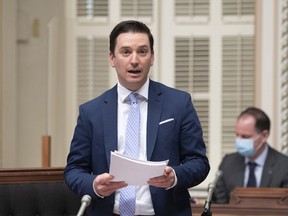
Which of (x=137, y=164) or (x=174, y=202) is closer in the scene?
(x=137, y=164)

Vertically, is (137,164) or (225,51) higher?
(225,51)

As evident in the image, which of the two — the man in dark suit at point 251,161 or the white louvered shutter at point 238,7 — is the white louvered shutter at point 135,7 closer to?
the white louvered shutter at point 238,7

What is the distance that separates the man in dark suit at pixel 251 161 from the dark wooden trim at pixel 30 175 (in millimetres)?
Answer: 1966

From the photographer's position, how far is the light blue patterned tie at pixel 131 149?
3.32m

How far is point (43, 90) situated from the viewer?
7.54 metres

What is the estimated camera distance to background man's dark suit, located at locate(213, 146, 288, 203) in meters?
6.36

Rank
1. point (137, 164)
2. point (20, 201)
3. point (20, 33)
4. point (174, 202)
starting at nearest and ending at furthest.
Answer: point (137, 164) → point (174, 202) → point (20, 201) → point (20, 33)

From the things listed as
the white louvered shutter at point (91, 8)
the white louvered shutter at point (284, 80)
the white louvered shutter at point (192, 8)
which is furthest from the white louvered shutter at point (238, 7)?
the white louvered shutter at point (91, 8)

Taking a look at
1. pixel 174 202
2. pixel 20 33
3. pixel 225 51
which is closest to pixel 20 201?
pixel 174 202

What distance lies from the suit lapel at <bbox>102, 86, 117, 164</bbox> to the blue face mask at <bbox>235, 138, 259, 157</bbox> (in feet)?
10.8

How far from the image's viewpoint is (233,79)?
302 inches

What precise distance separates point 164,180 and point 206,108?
449 centimetres

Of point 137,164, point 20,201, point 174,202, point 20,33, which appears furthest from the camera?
point 20,33

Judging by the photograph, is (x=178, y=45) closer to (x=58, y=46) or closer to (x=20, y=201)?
(x=58, y=46)
